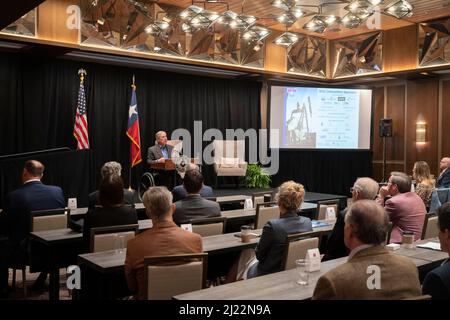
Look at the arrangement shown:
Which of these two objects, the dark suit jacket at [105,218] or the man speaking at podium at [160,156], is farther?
the man speaking at podium at [160,156]

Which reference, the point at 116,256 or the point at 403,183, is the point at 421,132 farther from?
the point at 116,256

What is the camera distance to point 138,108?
952 centimetres

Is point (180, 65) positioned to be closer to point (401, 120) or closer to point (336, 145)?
point (336, 145)

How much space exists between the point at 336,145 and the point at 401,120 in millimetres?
1872

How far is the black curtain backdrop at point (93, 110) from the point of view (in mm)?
7855

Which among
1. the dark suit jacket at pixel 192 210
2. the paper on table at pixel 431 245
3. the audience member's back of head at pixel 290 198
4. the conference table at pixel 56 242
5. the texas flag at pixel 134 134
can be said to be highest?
the texas flag at pixel 134 134

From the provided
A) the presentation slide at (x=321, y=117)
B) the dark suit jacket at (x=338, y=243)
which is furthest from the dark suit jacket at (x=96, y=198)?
the presentation slide at (x=321, y=117)

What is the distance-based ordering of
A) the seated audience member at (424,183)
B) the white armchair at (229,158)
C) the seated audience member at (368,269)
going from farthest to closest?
the white armchair at (229,158) → the seated audience member at (424,183) → the seated audience member at (368,269)

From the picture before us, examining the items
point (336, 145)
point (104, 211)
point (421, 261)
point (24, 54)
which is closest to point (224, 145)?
point (336, 145)

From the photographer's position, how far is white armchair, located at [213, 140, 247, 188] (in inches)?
379

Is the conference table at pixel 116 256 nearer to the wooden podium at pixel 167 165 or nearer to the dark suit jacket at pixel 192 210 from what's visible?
the dark suit jacket at pixel 192 210

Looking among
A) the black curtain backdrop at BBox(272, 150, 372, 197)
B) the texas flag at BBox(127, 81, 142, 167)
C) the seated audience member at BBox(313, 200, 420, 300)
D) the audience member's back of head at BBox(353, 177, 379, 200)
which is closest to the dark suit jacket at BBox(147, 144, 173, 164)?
the texas flag at BBox(127, 81, 142, 167)

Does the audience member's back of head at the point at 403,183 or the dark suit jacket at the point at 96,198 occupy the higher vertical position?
the audience member's back of head at the point at 403,183

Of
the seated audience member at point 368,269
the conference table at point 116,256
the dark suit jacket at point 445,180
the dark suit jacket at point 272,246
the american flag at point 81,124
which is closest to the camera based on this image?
the seated audience member at point 368,269
